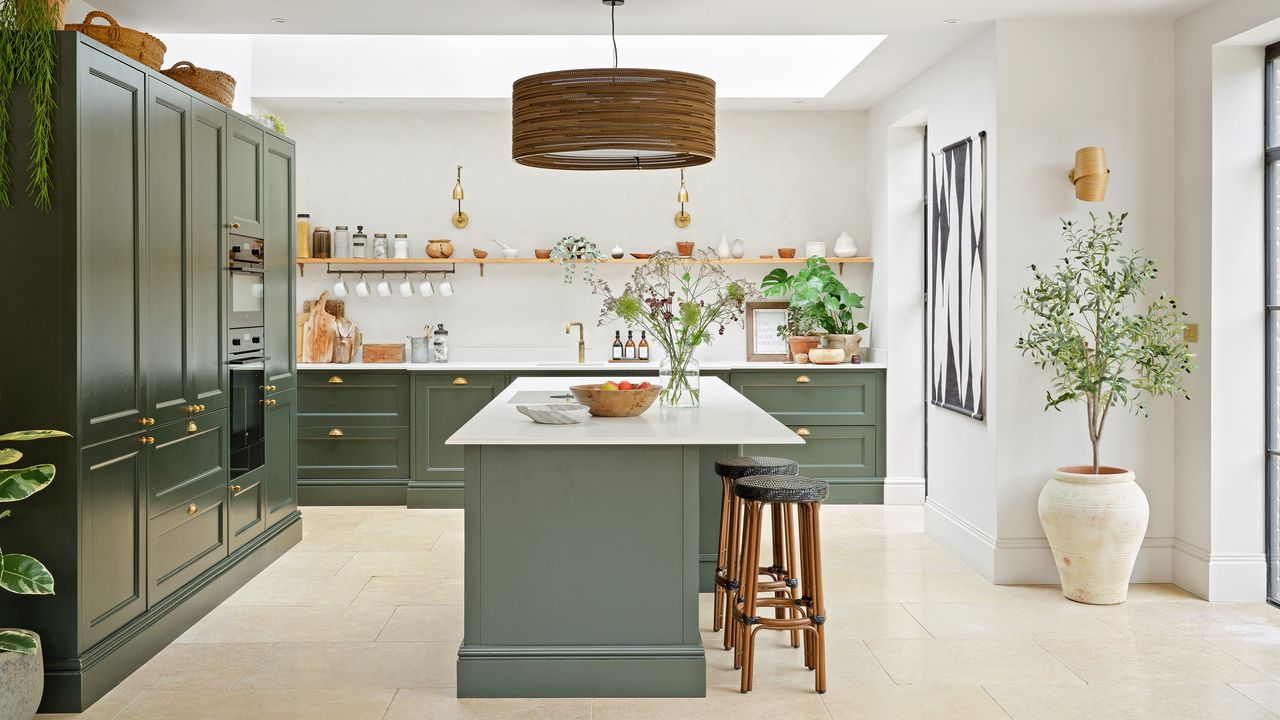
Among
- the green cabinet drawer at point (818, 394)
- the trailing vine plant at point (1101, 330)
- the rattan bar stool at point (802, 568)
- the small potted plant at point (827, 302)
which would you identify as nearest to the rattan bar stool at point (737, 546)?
the rattan bar stool at point (802, 568)

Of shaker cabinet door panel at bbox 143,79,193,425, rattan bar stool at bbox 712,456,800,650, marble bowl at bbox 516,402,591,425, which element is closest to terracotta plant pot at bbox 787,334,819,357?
rattan bar stool at bbox 712,456,800,650

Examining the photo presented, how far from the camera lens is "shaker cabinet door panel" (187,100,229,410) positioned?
4230 millimetres

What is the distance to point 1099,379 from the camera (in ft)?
14.8

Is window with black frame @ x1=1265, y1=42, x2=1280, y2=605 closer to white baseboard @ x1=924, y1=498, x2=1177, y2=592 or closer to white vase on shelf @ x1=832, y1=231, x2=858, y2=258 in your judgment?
white baseboard @ x1=924, y1=498, x2=1177, y2=592

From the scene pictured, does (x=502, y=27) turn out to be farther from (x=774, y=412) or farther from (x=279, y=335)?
(x=774, y=412)

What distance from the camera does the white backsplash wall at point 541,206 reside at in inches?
286

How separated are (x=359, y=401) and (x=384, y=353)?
1.72ft

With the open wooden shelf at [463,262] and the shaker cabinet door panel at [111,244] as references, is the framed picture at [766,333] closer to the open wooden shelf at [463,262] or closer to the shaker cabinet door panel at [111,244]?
the open wooden shelf at [463,262]

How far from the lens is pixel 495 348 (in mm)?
7359

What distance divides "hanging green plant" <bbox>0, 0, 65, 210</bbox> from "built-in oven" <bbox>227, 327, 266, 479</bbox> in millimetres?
1451

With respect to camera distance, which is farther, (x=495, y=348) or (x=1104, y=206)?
(x=495, y=348)

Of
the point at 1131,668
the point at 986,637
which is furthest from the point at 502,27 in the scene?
the point at 1131,668

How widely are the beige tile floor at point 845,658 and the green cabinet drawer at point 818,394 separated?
160 centimetres

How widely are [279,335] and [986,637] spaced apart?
12.1 ft
